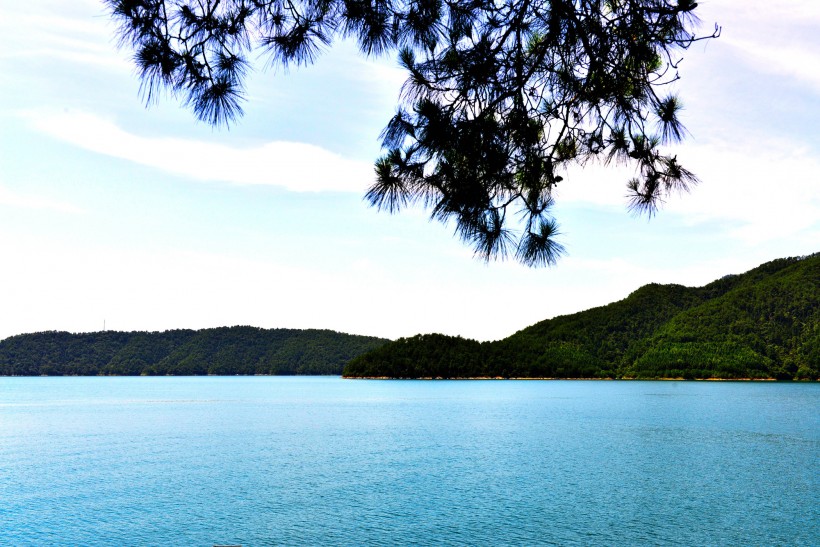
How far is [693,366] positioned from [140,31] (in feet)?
553

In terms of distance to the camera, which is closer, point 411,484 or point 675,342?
point 411,484

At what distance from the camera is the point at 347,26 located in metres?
7.34

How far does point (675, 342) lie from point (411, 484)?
485 feet

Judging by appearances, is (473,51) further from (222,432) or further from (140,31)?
(222,432)

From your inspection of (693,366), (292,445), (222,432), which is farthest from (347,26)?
(693,366)

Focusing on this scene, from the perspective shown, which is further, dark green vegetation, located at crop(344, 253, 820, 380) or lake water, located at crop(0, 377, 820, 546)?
dark green vegetation, located at crop(344, 253, 820, 380)

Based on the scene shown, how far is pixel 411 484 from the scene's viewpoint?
30.1 meters

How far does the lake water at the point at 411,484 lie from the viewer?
2197cm

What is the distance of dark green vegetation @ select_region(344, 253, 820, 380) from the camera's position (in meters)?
147

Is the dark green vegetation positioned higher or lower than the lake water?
higher

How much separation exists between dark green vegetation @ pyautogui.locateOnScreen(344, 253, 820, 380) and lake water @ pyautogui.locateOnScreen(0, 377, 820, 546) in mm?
100072

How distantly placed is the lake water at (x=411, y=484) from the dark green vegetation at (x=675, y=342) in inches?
3940

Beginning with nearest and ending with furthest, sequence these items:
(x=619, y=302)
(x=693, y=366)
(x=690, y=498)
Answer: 1. (x=690, y=498)
2. (x=693, y=366)
3. (x=619, y=302)

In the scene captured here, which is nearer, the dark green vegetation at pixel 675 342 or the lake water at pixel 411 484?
the lake water at pixel 411 484
